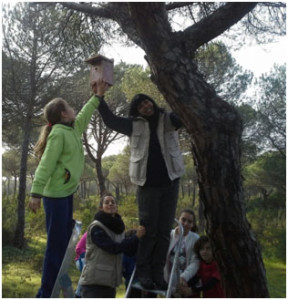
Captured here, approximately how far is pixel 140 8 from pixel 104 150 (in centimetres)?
949

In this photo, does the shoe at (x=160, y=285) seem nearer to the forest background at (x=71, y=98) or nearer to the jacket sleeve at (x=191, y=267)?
the jacket sleeve at (x=191, y=267)

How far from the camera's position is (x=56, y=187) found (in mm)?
2164

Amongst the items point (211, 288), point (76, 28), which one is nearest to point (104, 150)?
point (76, 28)

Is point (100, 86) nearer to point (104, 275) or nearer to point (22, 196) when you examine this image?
point (104, 275)

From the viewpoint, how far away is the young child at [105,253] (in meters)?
2.34

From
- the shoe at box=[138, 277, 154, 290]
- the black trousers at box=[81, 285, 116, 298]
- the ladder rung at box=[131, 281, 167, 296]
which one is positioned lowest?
the black trousers at box=[81, 285, 116, 298]

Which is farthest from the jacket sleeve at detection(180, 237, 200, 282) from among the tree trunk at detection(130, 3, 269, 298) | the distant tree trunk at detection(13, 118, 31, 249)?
the distant tree trunk at detection(13, 118, 31, 249)

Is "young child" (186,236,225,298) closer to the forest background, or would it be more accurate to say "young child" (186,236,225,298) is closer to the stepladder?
the stepladder

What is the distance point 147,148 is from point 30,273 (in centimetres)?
505

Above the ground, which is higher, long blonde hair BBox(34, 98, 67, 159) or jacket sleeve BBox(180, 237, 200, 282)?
long blonde hair BBox(34, 98, 67, 159)

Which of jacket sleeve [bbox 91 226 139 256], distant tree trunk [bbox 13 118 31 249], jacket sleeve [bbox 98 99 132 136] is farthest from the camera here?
distant tree trunk [bbox 13 118 31 249]

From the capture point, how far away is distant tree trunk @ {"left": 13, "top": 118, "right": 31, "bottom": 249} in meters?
8.36

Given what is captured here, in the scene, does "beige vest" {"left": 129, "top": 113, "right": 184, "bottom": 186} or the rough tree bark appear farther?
"beige vest" {"left": 129, "top": 113, "right": 184, "bottom": 186}

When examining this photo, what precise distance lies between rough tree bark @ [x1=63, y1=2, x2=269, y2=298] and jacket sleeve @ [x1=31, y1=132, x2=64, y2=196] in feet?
2.31
